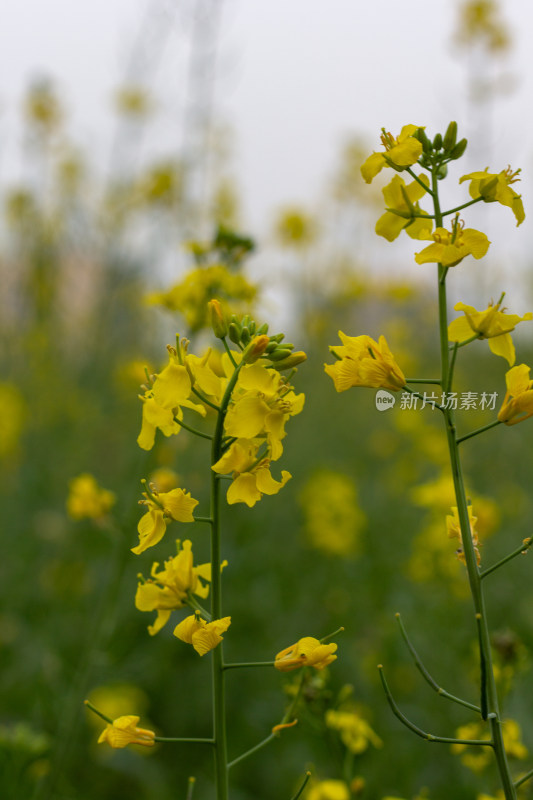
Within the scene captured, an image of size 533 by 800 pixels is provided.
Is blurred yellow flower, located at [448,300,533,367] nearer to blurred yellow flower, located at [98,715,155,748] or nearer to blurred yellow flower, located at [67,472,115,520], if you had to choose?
blurred yellow flower, located at [98,715,155,748]

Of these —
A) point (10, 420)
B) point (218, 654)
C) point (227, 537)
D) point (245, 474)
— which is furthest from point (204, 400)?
point (10, 420)

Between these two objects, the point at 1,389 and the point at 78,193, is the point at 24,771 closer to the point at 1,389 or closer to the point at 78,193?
the point at 1,389

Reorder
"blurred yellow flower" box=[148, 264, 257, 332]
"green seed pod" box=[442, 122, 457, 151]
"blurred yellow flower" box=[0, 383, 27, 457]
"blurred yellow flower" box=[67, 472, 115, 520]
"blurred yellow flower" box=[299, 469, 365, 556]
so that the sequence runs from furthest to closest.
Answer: "blurred yellow flower" box=[0, 383, 27, 457] < "blurred yellow flower" box=[299, 469, 365, 556] < "blurred yellow flower" box=[148, 264, 257, 332] < "blurred yellow flower" box=[67, 472, 115, 520] < "green seed pod" box=[442, 122, 457, 151]

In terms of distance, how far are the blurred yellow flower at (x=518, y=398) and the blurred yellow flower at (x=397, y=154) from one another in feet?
1.39

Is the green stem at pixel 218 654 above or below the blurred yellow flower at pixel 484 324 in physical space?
below

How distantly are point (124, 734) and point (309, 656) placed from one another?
34cm

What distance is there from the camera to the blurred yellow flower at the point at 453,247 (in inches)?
45.8

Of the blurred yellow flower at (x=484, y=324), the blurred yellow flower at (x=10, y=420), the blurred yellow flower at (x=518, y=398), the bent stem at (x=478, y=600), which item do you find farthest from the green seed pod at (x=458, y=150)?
the blurred yellow flower at (x=10, y=420)

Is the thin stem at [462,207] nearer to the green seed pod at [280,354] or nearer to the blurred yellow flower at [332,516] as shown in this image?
the green seed pod at [280,354]

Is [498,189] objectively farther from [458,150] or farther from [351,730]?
[351,730]

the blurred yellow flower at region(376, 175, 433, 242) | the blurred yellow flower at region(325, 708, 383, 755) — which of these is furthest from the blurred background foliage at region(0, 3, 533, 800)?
the blurred yellow flower at region(376, 175, 433, 242)

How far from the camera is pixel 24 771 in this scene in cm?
192

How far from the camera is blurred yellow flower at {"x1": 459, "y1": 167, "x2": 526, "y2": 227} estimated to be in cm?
125

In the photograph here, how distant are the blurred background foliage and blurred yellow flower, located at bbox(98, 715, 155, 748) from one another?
0.54 meters
